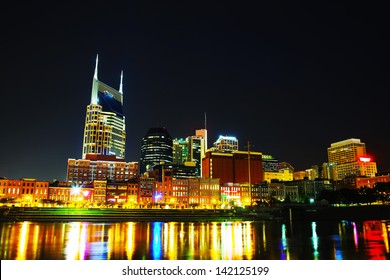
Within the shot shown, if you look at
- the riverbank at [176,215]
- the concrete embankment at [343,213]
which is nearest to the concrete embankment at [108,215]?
the riverbank at [176,215]

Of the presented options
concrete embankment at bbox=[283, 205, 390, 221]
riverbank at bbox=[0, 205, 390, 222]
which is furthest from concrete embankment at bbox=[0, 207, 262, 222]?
concrete embankment at bbox=[283, 205, 390, 221]

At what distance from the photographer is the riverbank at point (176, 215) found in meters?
79.1

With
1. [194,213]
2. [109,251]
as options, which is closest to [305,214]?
[194,213]

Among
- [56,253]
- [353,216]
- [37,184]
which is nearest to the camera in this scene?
[56,253]

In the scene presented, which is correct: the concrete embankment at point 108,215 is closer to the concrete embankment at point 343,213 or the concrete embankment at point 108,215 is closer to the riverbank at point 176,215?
the riverbank at point 176,215

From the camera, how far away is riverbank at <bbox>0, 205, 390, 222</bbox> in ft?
259

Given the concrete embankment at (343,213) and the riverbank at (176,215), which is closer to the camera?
the riverbank at (176,215)

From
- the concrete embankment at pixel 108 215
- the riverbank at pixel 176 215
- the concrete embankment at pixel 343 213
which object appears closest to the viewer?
the concrete embankment at pixel 108 215

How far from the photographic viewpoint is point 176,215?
90312mm

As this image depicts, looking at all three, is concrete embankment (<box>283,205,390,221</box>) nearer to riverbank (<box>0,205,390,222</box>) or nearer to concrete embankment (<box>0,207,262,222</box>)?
riverbank (<box>0,205,390,222</box>)
